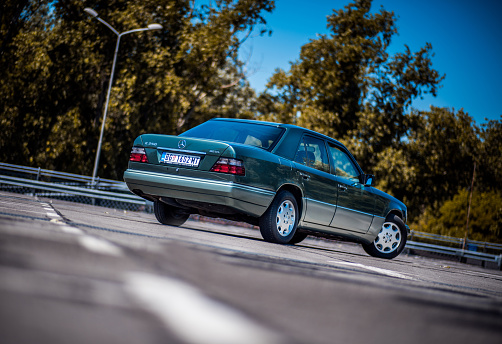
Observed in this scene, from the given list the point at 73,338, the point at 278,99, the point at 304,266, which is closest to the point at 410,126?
the point at 278,99

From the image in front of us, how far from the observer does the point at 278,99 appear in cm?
4500

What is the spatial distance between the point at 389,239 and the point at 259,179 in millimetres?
3726

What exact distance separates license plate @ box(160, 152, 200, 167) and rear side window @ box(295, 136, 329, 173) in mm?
1544

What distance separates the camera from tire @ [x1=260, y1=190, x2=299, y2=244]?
8.03 metres

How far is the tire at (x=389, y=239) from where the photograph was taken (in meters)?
10.4

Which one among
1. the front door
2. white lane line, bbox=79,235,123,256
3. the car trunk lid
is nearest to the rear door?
the front door

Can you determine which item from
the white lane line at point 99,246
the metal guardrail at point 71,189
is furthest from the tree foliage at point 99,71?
the white lane line at point 99,246

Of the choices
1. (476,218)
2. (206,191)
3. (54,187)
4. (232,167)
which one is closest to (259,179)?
(232,167)

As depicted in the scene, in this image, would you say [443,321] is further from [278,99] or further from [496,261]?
[278,99]

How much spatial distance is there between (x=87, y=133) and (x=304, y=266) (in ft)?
68.9

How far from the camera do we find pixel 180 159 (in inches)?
311

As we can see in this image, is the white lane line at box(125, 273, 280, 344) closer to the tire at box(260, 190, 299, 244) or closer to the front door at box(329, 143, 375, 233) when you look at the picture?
the tire at box(260, 190, 299, 244)

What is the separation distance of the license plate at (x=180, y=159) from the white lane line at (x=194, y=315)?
4.89 metres

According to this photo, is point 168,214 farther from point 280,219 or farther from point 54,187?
point 54,187
